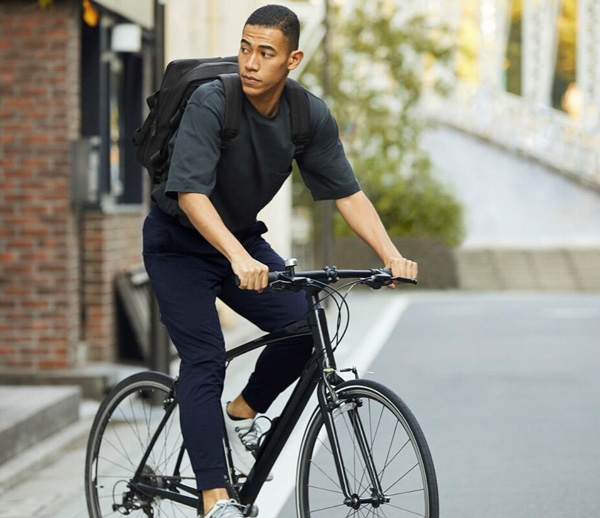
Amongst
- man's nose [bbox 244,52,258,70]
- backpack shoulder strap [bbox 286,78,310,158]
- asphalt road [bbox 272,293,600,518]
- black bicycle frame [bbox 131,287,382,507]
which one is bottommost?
asphalt road [bbox 272,293,600,518]

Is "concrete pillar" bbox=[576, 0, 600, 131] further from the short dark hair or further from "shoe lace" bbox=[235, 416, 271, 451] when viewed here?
the short dark hair

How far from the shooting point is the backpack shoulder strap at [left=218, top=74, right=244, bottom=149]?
5020 millimetres

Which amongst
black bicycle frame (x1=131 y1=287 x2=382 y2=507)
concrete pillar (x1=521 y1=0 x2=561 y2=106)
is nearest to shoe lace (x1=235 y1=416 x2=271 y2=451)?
black bicycle frame (x1=131 y1=287 x2=382 y2=507)

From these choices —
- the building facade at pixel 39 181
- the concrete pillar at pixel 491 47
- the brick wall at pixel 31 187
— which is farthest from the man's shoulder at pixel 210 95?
the concrete pillar at pixel 491 47

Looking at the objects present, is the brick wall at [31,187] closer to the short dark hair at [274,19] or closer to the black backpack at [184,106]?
the black backpack at [184,106]

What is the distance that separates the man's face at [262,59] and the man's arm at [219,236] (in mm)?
388

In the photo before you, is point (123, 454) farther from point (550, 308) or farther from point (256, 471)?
point (550, 308)

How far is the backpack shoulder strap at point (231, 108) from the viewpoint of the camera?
198 inches

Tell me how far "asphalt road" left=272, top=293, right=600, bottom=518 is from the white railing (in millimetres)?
22083

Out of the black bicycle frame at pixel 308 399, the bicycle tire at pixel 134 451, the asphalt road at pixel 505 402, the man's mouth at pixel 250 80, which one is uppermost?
the man's mouth at pixel 250 80

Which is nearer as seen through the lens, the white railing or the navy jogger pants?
the navy jogger pants

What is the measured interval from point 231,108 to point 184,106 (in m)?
0.28

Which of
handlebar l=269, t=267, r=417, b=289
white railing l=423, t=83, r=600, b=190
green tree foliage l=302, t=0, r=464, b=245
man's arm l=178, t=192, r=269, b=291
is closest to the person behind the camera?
man's arm l=178, t=192, r=269, b=291

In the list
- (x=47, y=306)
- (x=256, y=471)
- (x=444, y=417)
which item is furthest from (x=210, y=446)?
(x=47, y=306)
